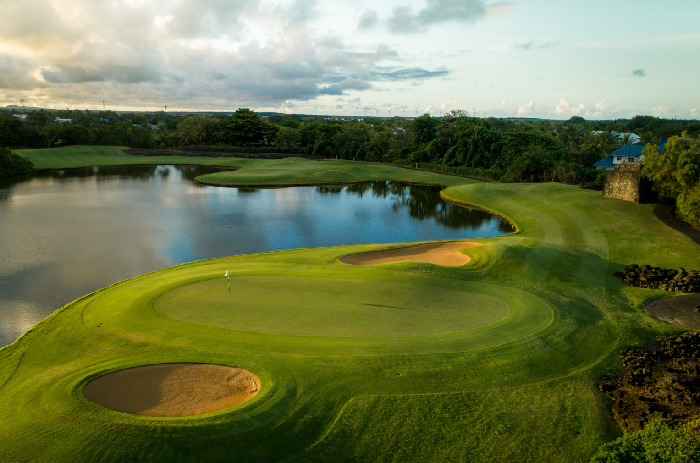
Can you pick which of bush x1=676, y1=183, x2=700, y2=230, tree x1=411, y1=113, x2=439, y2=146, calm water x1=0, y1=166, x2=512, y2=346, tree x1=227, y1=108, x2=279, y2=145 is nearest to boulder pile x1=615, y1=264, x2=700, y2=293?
bush x1=676, y1=183, x2=700, y2=230

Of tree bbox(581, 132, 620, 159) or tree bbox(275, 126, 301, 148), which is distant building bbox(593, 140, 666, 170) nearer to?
tree bbox(581, 132, 620, 159)

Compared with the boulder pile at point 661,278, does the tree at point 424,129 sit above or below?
above

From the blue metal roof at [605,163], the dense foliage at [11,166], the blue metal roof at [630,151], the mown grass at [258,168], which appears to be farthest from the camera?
the blue metal roof at [630,151]

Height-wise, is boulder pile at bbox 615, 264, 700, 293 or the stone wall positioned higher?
the stone wall

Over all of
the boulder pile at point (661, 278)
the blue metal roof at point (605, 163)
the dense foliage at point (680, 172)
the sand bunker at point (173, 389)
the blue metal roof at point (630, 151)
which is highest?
the blue metal roof at point (630, 151)

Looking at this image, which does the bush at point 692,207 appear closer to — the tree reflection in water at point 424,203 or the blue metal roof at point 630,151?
the tree reflection in water at point 424,203

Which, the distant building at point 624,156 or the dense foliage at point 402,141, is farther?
the distant building at point 624,156

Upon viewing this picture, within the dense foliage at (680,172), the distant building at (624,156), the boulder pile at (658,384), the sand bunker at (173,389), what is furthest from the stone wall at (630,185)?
the distant building at (624,156)
